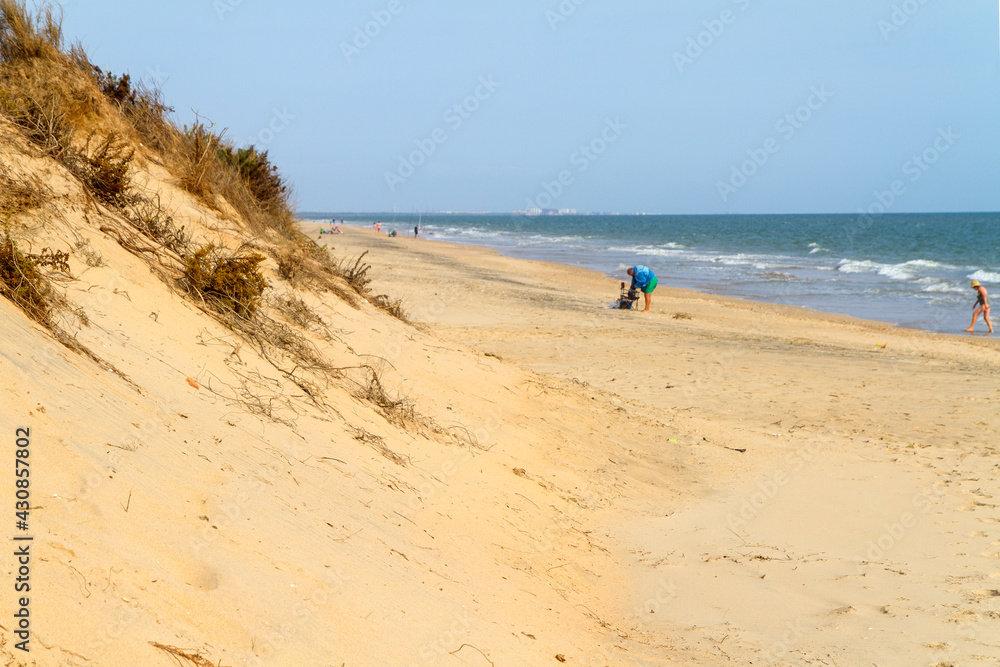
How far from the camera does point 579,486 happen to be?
19.7 feet

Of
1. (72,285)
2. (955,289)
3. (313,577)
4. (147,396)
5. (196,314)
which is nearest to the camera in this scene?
(313,577)

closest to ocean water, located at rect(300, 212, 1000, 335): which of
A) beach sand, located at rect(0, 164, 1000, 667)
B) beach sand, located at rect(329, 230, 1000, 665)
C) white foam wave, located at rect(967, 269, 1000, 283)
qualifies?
white foam wave, located at rect(967, 269, 1000, 283)

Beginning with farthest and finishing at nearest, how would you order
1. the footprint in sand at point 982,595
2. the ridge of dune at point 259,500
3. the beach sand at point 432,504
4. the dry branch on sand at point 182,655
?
the footprint in sand at point 982,595 < the beach sand at point 432,504 < the ridge of dune at point 259,500 < the dry branch on sand at point 182,655

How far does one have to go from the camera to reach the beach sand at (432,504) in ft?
8.55

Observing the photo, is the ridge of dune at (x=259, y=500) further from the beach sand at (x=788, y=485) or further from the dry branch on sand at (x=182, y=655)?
the beach sand at (x=788, y=485)

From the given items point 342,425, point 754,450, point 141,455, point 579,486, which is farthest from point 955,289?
point 141,455

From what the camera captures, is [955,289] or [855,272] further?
[855,272]

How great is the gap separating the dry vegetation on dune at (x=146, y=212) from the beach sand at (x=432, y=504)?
4.8 inches

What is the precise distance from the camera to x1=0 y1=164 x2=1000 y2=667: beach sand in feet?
8.55

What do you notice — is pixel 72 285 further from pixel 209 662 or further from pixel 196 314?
pixel 209 662

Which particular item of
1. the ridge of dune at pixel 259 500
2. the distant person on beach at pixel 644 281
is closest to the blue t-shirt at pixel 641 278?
the distant person on beach at pixel 644 281

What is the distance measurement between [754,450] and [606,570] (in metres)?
3.50

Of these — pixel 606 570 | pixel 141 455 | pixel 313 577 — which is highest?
pixel 141 455

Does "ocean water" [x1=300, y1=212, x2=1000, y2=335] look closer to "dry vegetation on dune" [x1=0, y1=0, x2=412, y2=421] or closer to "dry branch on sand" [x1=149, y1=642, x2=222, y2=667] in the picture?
"dry vegetation on dune" [x1=0, y1=0, x2=412, y2=421]
